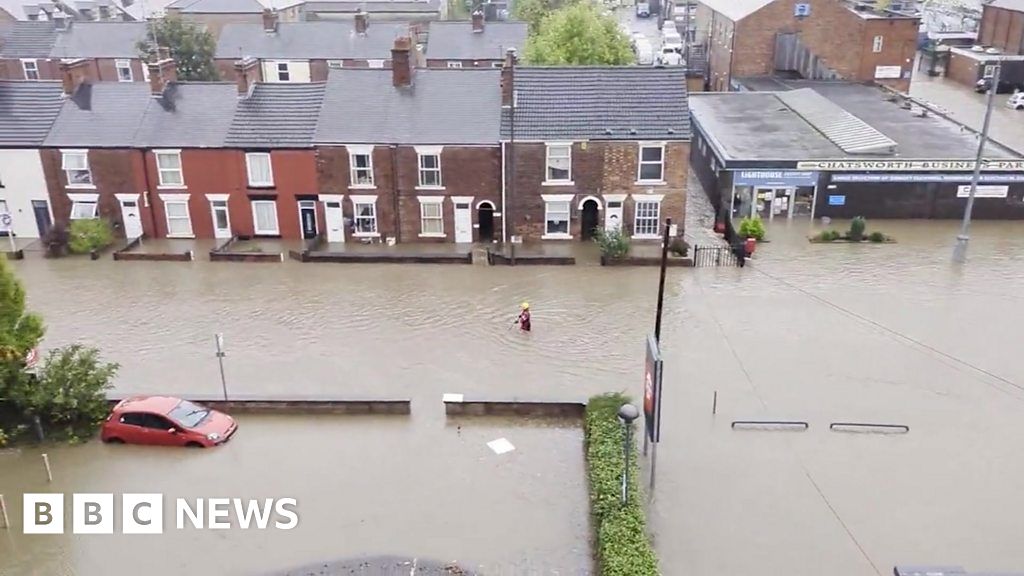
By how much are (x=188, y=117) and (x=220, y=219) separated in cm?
446

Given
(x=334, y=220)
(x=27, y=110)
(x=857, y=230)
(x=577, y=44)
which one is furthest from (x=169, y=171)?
(x=857, y=230)

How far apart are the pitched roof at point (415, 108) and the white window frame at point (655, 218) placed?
6213 mm

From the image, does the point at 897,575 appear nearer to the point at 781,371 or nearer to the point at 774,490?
the point at 774,490

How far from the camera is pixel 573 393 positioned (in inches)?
884

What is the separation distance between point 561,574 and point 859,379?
11.6m

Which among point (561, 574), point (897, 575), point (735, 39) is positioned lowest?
point (561, 574)

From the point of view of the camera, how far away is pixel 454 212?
33.9 meters

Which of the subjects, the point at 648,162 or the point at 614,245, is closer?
the point at 614,245

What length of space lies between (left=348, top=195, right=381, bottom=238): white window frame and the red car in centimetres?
1475

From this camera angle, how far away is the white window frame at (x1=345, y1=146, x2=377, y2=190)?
3297 centimetres

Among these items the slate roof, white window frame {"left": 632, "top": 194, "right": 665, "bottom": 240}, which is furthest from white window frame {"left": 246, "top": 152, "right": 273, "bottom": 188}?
white window frame {"left": 632, "top": 194, "right": 665, "bottom": 240}

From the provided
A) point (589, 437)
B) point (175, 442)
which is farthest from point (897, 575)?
point (175, 442)

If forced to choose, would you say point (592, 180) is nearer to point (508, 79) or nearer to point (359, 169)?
point (508, 79)

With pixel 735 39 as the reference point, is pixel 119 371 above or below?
below
